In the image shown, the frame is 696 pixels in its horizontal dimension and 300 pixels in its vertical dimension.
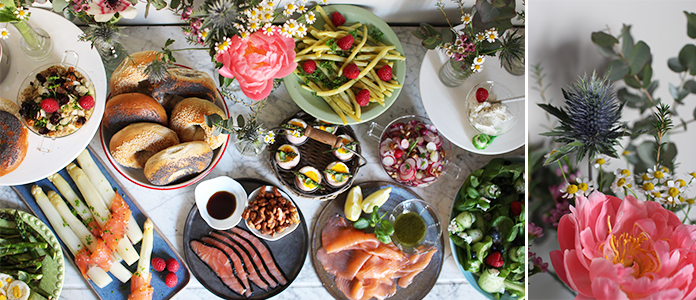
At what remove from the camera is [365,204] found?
1383 mm

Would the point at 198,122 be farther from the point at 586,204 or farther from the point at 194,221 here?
the point at 586,204

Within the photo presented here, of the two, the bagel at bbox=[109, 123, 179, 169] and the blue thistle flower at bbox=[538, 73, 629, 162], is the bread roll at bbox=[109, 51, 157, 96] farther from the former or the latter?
the blue thistle flower at bbox=[538, 73, 629, 162]

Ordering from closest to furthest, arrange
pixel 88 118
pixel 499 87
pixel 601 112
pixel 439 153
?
1. pixel 601 112
2. pixel 88 118
3. pixel 499 87
4. pixel 439 153

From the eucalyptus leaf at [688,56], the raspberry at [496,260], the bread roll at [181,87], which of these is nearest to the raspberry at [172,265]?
the bread roll at [181,87]

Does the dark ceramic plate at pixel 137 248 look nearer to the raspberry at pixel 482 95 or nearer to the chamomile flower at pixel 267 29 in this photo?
the chamomile flower at pixel 267 29

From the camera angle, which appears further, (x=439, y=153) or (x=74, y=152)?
(x=439, y=153)

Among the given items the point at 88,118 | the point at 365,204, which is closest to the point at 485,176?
the point at 365,204

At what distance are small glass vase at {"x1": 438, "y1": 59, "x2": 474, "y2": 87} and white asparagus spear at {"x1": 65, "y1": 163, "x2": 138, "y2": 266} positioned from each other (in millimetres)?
1182

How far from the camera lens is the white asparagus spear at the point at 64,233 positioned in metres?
1.35

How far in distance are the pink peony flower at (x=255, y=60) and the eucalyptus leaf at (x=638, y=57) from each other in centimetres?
69

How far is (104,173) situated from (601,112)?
1.48m

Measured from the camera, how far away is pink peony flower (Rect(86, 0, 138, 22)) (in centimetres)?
90

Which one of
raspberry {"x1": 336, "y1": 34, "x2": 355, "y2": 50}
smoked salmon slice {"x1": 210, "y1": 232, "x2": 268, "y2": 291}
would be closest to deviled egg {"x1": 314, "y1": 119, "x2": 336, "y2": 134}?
raspberry {"x1": 336, "y1": 34, "x2": 355, "y2": 50}

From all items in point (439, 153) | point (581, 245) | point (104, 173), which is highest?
point (581, 245)
